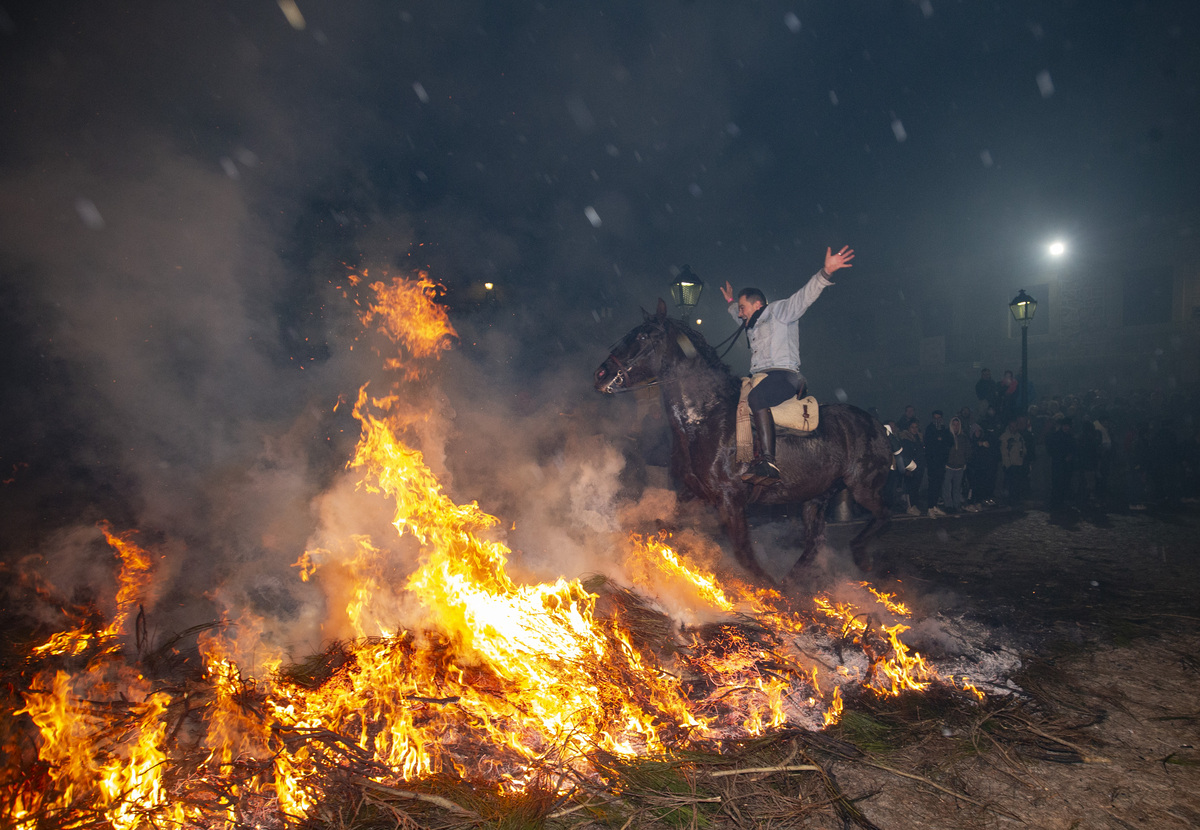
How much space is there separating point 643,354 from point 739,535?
232cm

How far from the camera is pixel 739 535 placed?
599 centimetres

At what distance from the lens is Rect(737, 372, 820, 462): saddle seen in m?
6.02

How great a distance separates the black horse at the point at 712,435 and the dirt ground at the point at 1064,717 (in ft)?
5.90

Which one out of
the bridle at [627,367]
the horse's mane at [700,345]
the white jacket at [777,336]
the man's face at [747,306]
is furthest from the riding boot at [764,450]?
the man's face at [747,306]

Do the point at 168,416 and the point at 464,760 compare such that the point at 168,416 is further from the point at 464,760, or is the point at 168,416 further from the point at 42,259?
the point at 464,760

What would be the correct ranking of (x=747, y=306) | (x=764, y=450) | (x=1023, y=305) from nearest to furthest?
(x=764, y=450)
(x=747, y=306)
(x=1023, y=305)

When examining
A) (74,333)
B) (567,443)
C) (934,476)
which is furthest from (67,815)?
(934,476)

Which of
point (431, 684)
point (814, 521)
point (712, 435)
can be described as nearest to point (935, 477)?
point (814, 521)

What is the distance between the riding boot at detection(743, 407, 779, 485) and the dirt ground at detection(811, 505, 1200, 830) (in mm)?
2262

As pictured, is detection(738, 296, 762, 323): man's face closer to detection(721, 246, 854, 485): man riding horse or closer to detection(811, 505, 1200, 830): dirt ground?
detection(721, 246, 854, 485): man riding horse

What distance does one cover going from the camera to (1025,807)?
2820 mm

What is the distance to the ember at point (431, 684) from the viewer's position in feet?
9.82

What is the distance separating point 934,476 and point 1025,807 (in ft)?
33.7

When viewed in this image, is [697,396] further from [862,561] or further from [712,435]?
[862,561]
